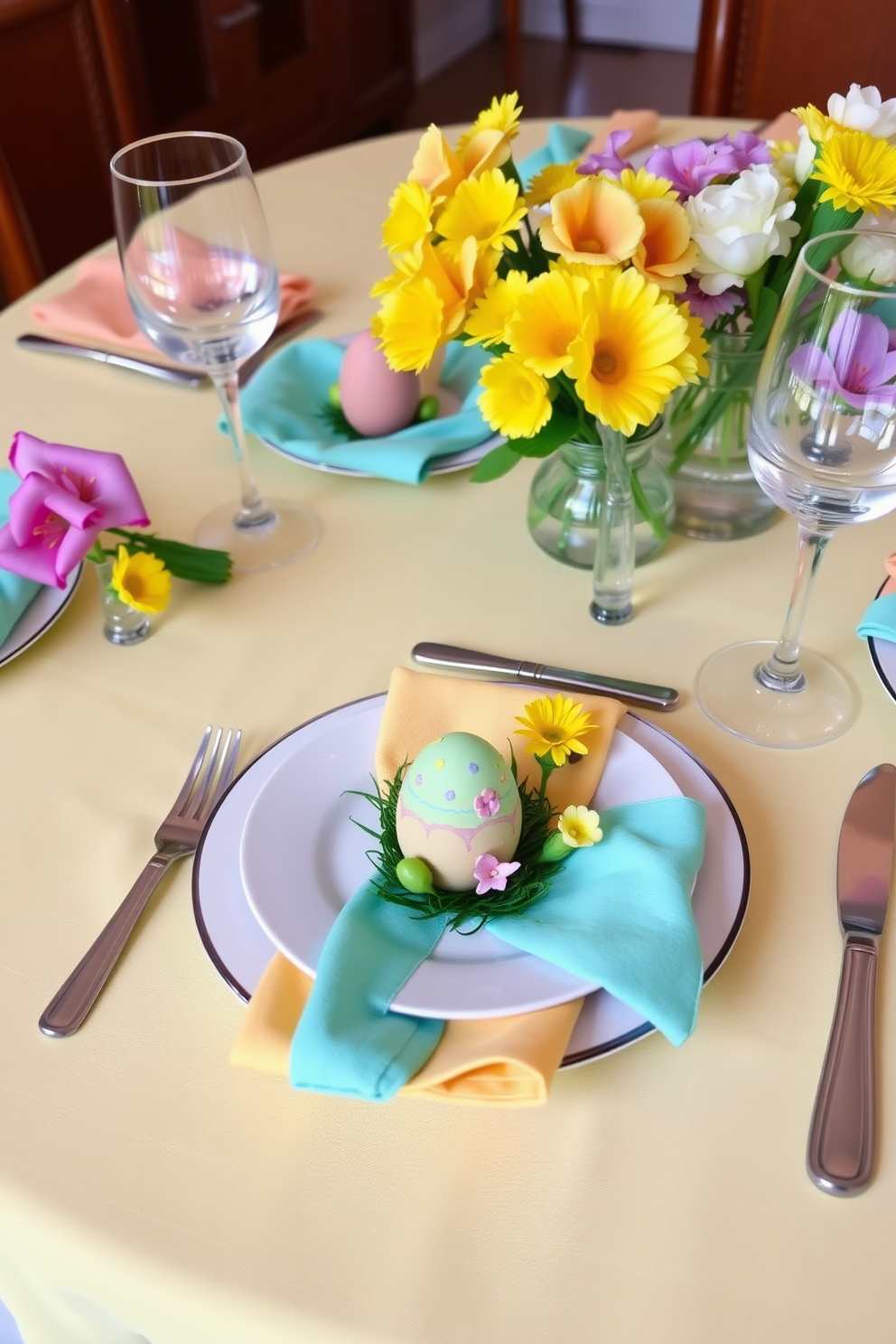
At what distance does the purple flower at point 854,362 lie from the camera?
1.87 ft

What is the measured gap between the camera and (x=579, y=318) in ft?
2.12

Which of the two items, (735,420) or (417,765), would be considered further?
(735,420)

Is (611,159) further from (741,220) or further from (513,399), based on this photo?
(513,399)

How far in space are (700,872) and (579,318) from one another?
316mm

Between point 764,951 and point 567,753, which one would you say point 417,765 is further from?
point 764,951

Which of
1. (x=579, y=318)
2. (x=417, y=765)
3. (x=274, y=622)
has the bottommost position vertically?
(x=274, y=622)

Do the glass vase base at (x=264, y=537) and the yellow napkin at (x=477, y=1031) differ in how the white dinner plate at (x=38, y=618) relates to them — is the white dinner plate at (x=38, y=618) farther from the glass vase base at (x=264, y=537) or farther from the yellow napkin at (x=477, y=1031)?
the yellow napkin at (x=477, y=1031)

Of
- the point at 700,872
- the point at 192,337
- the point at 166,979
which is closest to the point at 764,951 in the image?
the point at 700,872

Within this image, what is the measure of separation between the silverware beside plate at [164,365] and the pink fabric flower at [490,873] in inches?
25.3

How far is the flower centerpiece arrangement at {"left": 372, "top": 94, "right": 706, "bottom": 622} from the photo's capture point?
639 millimetres

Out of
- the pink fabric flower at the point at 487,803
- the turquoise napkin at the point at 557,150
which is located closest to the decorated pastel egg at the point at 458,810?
the pink fabric flower at the point at 487,803

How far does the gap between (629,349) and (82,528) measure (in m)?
0.39

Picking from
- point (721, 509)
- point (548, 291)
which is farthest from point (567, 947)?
point (721, 509)

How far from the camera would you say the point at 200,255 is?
84 centimetres
